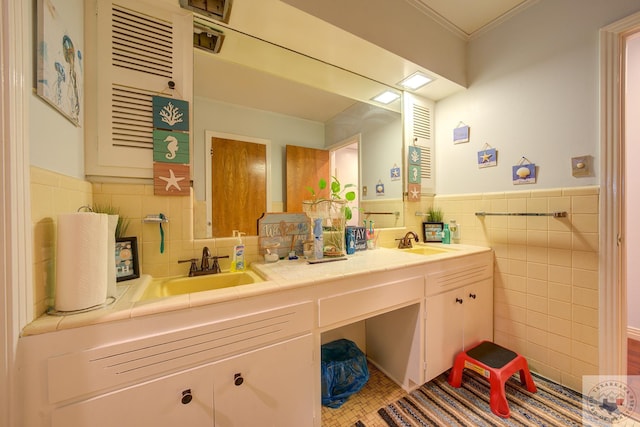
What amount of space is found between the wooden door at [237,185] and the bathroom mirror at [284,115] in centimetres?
4

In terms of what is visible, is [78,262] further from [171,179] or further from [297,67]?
[297,67]

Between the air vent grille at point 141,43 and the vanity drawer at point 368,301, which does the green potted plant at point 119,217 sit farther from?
the vanity drawer at point 368,301

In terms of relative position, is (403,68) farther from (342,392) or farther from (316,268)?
(342,392)

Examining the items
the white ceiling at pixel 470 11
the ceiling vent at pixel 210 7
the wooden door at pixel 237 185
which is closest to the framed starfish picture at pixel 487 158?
the white ceiling at pixel 470 11

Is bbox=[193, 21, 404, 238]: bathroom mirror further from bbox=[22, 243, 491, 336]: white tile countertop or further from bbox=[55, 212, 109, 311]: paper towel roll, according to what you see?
bbox=[55, 212, 109, 311]: paper towel roll

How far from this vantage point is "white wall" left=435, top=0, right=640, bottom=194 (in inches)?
56.8

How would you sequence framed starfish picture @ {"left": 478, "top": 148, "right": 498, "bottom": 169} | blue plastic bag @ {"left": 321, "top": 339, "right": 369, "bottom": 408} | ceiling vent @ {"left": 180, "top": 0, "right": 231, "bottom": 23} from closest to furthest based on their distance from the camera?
1. ceiling vent @ {"left": 180, "top": 0, "right": 231, "bottom": 23}
2. blue plastic bag @ {"left": 321, "top": 339, "right": 369, "bottom": 408}
3. framed starfish picture @ {"left": 478, "top": 148, "right": 498, "bottom": 169}

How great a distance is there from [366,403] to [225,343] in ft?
3.44

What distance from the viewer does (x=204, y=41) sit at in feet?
4.50

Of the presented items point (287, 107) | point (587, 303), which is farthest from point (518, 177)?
point (287, 107)

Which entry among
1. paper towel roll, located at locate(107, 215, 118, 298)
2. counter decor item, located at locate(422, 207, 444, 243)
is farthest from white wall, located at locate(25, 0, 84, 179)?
counter decor item, located at locate(422, 207, 444, 243)

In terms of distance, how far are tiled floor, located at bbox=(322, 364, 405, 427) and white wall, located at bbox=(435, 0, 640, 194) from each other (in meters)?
1.64

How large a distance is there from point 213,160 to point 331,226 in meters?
0.87

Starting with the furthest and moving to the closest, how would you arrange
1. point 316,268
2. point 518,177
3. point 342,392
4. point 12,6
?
point 518,177, point 342,392, point 316,268, point 12,6
